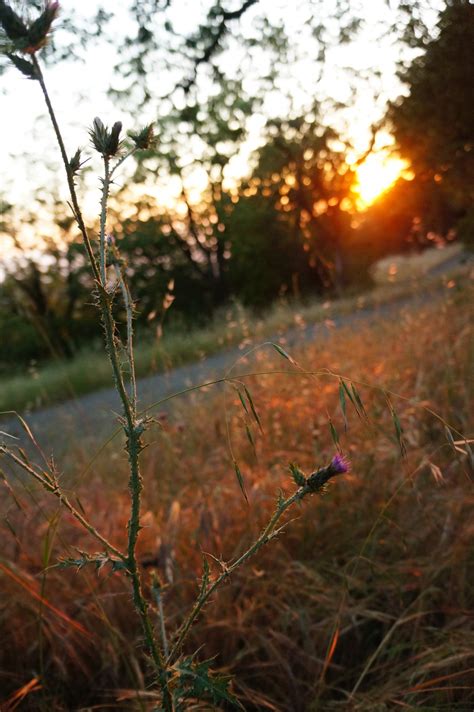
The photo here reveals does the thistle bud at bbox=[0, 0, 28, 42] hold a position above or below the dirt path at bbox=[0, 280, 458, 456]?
above

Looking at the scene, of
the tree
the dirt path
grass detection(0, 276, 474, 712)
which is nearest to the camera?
grass detection(0, 276, 474, 712)

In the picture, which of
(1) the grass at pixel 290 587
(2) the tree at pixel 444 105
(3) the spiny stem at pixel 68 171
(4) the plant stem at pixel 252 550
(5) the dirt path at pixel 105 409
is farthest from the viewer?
(5) the dirt path at pixel 105 409

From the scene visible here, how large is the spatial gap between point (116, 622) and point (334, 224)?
18.5 metres

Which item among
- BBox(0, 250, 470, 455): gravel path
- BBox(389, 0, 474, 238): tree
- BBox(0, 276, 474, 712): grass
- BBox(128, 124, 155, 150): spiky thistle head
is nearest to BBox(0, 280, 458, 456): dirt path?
BBox(0, 250, 470, 455): gravel path

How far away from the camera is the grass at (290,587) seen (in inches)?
57.4

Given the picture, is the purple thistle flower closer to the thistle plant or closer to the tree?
the thistle plant

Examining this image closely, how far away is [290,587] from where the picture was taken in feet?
5.92

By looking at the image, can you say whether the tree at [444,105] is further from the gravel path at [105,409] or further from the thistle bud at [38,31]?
the thistle bud at [38,31]

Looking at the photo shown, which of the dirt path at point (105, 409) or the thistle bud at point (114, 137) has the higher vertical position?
the thistle bud at point (114, 137)

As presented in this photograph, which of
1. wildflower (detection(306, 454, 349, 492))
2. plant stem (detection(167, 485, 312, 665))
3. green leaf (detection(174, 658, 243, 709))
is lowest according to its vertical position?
green leaf (detection(174, 658, 243, 709))

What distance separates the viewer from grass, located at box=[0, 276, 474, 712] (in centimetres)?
146

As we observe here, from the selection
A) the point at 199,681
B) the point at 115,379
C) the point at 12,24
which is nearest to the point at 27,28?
the point at 12,24

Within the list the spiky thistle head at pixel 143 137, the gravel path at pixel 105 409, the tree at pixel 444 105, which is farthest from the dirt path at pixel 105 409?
the spiky thistle head at pixel 143 137

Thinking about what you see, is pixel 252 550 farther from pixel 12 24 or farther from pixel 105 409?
pixel 105 409
